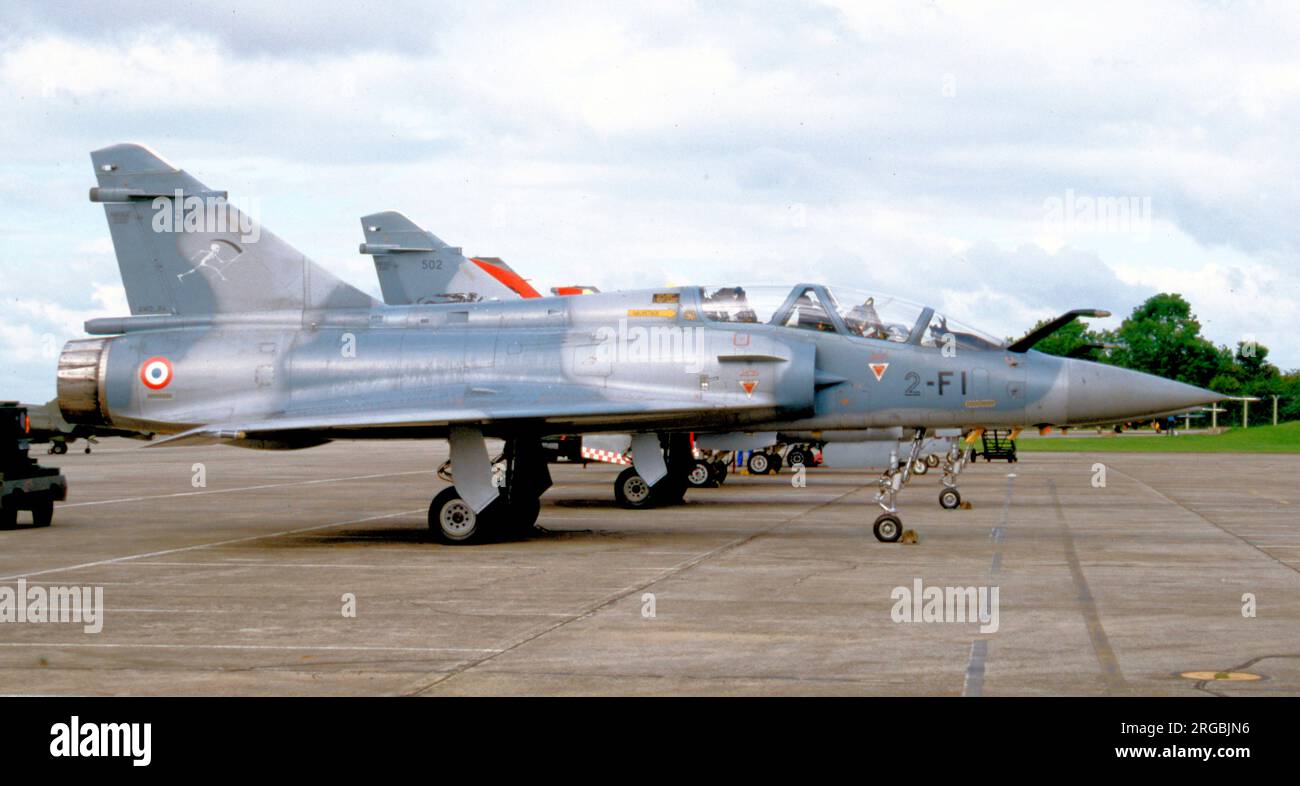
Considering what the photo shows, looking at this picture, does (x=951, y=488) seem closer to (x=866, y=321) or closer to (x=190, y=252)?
(x=866, y=321)

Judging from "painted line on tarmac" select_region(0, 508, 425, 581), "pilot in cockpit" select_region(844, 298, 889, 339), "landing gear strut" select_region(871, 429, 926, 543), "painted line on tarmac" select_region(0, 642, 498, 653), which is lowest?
"painted line on tarmac" select_region(0, 508, 425, 581)

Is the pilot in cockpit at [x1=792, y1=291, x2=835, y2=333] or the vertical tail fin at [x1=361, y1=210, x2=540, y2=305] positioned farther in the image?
the vertical tail fin at [x1=361, y1=210, x2=540, y2=305]

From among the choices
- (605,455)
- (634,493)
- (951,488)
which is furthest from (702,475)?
(951,488)

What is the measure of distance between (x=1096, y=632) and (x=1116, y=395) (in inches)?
258

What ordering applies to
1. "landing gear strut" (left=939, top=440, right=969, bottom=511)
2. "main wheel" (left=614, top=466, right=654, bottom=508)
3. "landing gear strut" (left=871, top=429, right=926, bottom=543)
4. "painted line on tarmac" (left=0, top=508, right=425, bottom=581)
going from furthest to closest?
"main wheel" (left=614, top=466, right=654, bottom=508) < "landing gear strut" (left=939, top=440, right=969, bottom=511) < "landing gear strut" (left=871, top=429, right=926, bottom=543) < "painted line on tarmac" (left=0, top=508, right=425, bottom=581)

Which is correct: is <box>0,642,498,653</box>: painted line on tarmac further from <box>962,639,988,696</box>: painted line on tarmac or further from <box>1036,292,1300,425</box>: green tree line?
<box>1036,292,1300,425</box>: green tree line

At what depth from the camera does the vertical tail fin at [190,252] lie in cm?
1769

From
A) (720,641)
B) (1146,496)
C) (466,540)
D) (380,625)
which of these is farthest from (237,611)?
(1146,496)

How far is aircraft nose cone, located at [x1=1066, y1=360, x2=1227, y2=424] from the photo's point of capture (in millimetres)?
15531

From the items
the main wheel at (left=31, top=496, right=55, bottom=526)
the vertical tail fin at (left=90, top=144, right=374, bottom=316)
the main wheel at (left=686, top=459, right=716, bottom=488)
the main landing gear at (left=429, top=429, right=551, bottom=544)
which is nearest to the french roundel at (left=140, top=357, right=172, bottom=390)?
the vertical tail fin at (left=90, top=144, right=374, bottom=316)

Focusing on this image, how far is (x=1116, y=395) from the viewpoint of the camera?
1553 cm

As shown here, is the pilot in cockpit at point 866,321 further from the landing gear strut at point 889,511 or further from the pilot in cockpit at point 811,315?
the landing gear strut at point 889,511

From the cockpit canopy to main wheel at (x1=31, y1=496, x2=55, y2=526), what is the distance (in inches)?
388

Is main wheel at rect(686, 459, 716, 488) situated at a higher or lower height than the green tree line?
lower
